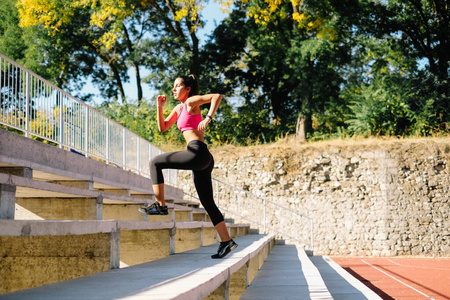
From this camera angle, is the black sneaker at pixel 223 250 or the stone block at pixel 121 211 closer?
the black sneaker at pixel 223 250

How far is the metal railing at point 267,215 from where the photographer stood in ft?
58.1

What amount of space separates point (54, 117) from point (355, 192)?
12.6 meters

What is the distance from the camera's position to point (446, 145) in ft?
57.2

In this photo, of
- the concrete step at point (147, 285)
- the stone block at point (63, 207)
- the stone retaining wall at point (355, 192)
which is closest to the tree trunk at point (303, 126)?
the stone retaining wall at point (355, 192)

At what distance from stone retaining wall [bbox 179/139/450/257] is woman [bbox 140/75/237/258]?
38.5ft

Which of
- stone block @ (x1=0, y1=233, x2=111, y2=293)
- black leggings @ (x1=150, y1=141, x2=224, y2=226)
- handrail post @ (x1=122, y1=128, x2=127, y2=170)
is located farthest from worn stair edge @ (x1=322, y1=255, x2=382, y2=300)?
handrail post @ (x1=122, y1=128, x2=127, y2=170)

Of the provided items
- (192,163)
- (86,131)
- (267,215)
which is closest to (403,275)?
(267,215)

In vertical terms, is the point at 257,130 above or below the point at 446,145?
above

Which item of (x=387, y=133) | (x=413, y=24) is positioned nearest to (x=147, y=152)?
(x=387, y=133)

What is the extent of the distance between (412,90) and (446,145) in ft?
13.7

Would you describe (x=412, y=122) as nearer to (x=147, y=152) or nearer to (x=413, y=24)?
(x=413, y=24)

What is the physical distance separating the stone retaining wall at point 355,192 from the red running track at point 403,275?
2.71 feet

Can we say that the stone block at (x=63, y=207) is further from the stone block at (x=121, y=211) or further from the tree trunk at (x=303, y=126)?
the tree trunk at (x=303, y=126)

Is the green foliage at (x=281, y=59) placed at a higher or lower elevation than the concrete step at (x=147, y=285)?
higher
